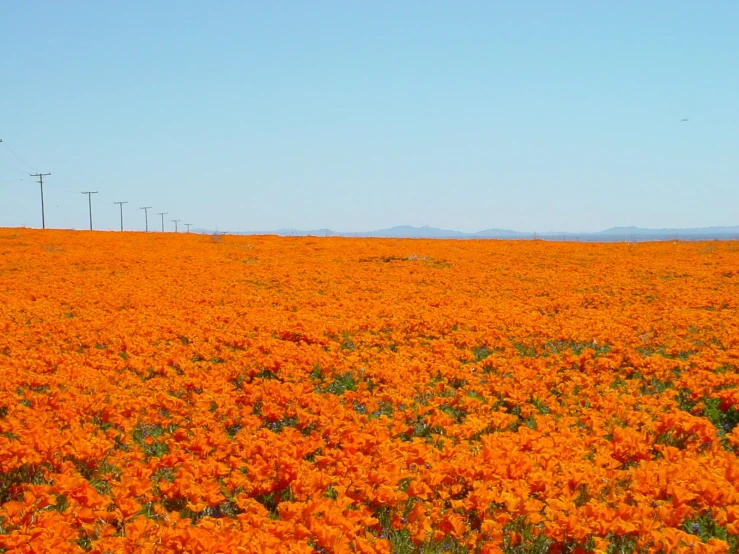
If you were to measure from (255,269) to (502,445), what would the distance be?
20495mm

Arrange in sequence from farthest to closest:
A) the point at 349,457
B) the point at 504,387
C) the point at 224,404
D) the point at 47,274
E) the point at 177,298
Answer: the point at 47,274
the point at 177,298
the point at 504,387
the point at 224,404
the point at 349,457

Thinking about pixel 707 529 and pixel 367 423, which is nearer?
pixel 707 529

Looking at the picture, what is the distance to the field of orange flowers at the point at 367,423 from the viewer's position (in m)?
4.56

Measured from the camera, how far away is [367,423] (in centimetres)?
699

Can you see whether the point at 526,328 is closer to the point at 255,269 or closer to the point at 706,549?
the point at 706,549

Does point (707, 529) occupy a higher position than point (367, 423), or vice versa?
point (367, 423)

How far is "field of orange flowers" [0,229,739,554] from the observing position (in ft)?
15.0

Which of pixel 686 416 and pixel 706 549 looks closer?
pixel 706 549

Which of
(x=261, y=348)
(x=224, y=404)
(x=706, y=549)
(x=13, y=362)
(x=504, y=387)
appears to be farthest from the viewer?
(x=261, y=348)

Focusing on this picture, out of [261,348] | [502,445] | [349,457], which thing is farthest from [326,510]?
[261,348]

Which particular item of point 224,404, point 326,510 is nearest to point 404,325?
point 224,404

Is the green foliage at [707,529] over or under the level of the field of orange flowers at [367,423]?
under

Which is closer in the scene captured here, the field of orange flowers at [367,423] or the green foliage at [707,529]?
the field of orange flowers at [367,423]

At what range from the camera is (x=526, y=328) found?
1270cm
